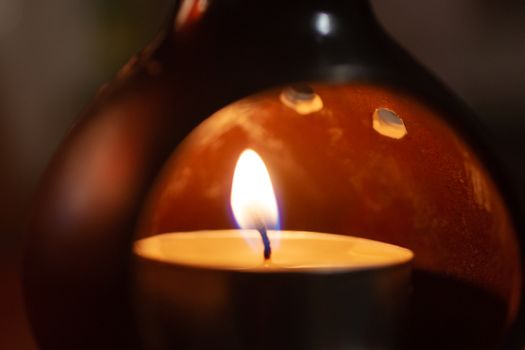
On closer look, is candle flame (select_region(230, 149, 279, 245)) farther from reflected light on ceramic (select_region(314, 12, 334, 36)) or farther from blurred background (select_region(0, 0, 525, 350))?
blurred background (select_region(0, 0, 525, 350))

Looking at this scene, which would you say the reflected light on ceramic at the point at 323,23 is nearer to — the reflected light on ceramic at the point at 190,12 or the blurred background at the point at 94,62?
the reflected light on ceramic at the point at 190,12

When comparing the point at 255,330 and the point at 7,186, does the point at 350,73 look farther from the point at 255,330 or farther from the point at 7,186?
the point at 7,186

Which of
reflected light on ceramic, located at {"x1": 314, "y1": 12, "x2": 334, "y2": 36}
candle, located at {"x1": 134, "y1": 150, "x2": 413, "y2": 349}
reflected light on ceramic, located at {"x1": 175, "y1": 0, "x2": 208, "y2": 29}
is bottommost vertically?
candle, located at {"x1": 134, "y1": 150, "x2": 413, "y2": 349}

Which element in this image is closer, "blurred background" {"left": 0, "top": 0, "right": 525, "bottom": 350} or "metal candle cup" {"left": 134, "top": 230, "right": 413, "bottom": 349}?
"metal candle cup" {"left": 134, "top": 230, "right": 413, "bottom": 349}

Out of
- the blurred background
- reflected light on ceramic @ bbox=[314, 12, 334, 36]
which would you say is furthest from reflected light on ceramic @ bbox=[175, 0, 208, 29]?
the blurred background

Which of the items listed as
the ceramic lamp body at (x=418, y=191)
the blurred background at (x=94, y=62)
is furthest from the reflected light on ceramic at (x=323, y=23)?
the blurred background at (x=94, y=62)

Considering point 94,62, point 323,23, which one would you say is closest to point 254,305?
point 323,23

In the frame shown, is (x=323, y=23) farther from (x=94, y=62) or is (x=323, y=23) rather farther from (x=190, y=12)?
(x=94, y=62)

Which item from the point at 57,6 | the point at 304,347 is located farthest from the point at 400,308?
the point at 57,6
